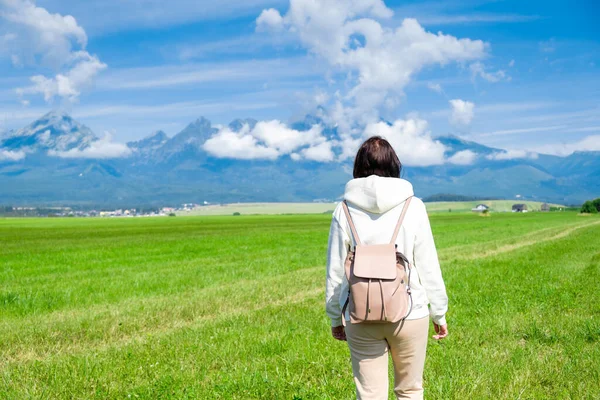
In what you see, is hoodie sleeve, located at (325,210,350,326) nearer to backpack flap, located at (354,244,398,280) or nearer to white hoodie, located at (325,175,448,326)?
white hoodie, located at (325,175,448,326)

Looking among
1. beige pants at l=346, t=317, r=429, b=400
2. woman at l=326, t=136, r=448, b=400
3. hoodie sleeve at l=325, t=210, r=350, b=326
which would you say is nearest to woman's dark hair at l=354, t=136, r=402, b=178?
woman at l=326, t=136, r=448, b=400

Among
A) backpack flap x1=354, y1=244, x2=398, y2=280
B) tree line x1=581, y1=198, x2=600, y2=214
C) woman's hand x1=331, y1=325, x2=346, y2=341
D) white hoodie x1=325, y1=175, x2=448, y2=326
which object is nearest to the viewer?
backpack flap x1=354, y1=244, x2=398, y2=280

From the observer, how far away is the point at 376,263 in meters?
4.11

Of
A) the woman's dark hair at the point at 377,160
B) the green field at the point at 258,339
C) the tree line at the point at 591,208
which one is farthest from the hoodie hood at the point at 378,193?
the tree line at the point at 591,208

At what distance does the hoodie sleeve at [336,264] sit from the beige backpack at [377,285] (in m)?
0.19

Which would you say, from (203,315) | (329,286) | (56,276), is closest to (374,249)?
(329,286)

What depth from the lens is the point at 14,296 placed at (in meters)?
15.0

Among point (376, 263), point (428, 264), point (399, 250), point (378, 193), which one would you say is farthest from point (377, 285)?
point (378, 193)

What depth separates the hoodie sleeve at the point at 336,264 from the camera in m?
4.36

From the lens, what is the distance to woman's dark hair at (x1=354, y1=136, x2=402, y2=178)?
14.5ft

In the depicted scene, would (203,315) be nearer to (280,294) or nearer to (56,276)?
(280,294)

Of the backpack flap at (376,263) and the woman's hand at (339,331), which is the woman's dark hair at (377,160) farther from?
the woman's hand at (339,331)

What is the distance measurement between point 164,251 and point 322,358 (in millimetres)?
26813

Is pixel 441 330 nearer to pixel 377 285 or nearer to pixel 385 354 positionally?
pixel 385 354
